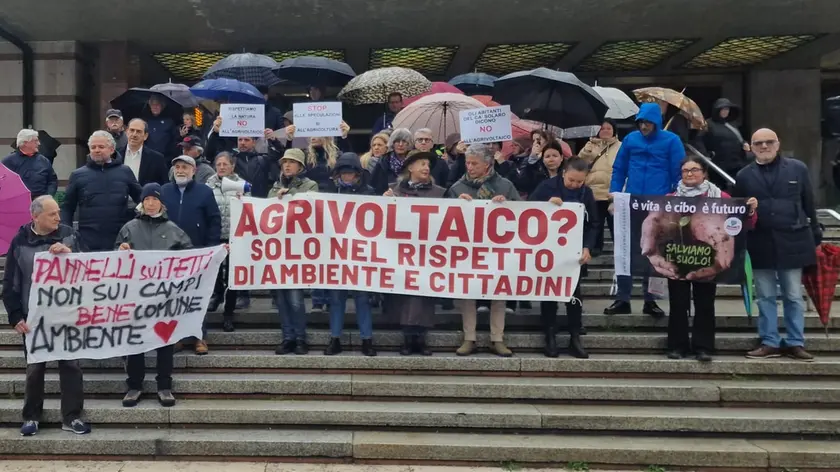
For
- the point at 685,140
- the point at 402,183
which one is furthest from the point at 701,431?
the point at 685,140

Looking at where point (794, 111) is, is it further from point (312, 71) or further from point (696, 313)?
point (312, 71)

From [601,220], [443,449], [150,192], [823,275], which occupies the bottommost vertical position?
[443,449]

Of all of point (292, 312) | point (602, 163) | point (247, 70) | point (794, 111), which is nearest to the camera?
point (292, 312)

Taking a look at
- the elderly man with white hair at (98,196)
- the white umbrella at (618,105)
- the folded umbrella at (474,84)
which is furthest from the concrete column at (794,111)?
the elderly man with white hair at (98,196)

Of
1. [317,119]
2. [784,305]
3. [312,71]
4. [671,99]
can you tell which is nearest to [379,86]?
[312,71]

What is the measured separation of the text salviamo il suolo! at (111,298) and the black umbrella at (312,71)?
3764mm

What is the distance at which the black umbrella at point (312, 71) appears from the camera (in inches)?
339

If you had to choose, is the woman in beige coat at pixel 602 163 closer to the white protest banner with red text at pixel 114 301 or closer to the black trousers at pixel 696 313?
the black trousers at pixel 696 313

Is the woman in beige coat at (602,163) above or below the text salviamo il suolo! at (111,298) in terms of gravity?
above

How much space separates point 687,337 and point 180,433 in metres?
4.42

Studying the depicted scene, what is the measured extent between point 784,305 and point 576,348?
1938 millimetres

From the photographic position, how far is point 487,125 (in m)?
6.26

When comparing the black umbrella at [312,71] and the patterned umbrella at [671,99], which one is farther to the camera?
the black umbrella at [312,71]

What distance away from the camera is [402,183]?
20.5 ft
